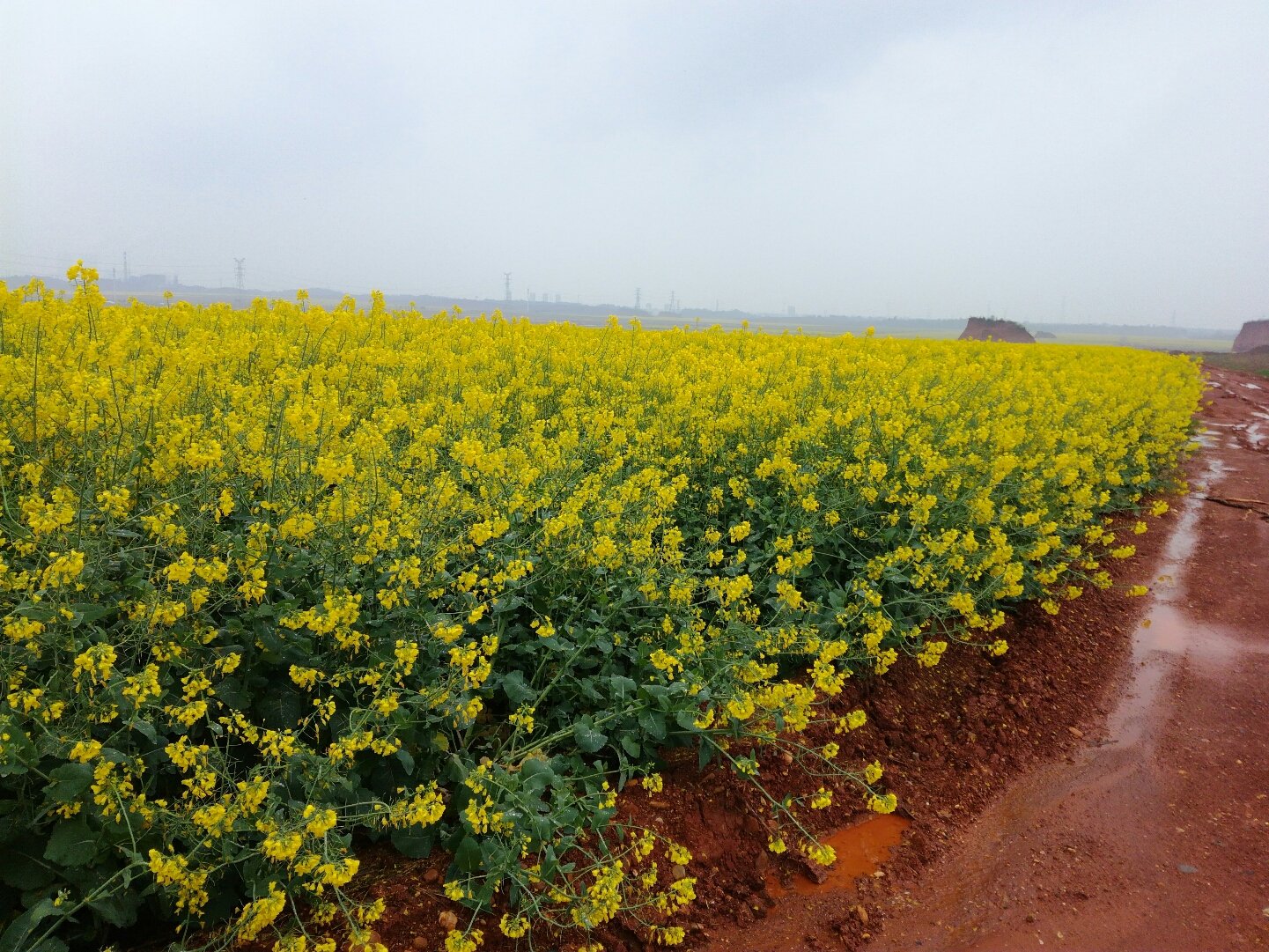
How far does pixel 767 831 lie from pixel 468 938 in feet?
3.82

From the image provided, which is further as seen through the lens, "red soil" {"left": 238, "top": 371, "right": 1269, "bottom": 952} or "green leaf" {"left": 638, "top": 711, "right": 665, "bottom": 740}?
"green leaf" {"left": 638, "top": 711, "right": 665, "bottom": 740}

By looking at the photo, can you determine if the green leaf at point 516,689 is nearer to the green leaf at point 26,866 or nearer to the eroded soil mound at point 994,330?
the green leaf at point 26,866

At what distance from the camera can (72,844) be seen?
176 centimetres

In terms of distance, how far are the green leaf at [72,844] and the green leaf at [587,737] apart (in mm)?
1357

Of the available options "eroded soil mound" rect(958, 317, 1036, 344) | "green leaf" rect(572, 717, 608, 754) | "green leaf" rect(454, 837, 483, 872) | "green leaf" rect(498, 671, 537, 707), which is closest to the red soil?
"green leaf" rect(454, 837, 483, 872)

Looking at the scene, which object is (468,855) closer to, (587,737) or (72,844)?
(587,737)

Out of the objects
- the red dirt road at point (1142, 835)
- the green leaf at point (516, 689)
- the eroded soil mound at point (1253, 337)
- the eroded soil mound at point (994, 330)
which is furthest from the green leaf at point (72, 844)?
the eroded soil mound at point (1253, 337)

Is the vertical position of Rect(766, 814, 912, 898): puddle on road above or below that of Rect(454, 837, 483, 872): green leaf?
below

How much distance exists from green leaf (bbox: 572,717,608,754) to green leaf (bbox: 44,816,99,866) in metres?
1.36

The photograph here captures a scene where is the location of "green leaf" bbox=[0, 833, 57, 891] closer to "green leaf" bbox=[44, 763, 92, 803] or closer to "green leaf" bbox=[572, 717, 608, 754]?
"green leaf" bbox=[44, 763, 92, 803]

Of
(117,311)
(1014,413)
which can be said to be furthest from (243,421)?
(1014,413)

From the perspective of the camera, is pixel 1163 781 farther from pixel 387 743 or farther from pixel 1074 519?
pixel 387 743

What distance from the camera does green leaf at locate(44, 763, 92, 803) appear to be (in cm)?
170

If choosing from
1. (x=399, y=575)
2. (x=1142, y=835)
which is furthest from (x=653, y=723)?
(x=1142, y=835)
